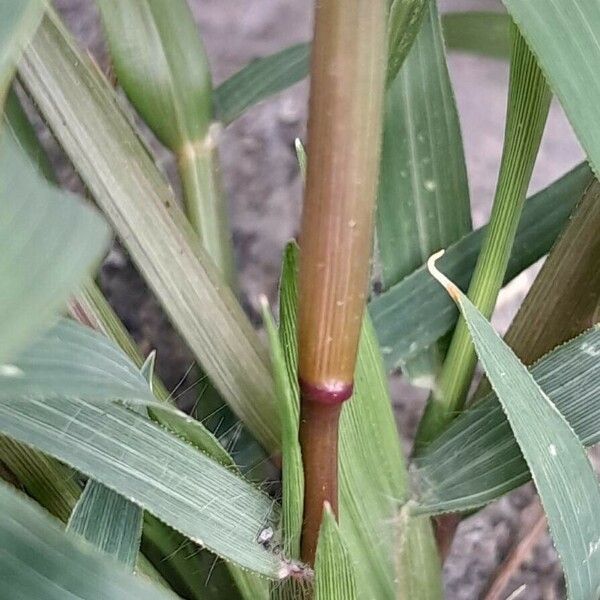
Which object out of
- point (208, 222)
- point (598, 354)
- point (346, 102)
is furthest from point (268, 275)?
point (346, 102)

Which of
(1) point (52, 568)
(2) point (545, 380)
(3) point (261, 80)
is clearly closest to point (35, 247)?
(1) point (52, 568)

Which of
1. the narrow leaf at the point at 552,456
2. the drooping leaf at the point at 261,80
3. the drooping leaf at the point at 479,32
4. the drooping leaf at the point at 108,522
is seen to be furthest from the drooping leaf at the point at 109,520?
the drooping leaf at the point at 479,32

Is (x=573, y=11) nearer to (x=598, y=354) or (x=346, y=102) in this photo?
(x=346, y=102)

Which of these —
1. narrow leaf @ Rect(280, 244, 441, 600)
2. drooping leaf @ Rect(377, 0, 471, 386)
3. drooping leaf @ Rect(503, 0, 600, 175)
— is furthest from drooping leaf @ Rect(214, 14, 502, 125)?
drooping leaf @ Rect(503, 0, 600, 175)

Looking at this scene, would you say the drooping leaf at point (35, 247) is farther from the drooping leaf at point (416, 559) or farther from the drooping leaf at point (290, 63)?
the drooping leaf at point (290, 63)

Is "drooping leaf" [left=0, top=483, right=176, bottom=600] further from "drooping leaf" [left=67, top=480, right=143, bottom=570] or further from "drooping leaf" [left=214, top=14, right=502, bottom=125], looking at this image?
"drooping leaf" [left=214, top=14, right=502, bottom=125]

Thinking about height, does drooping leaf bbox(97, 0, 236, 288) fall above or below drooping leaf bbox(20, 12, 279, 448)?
above
